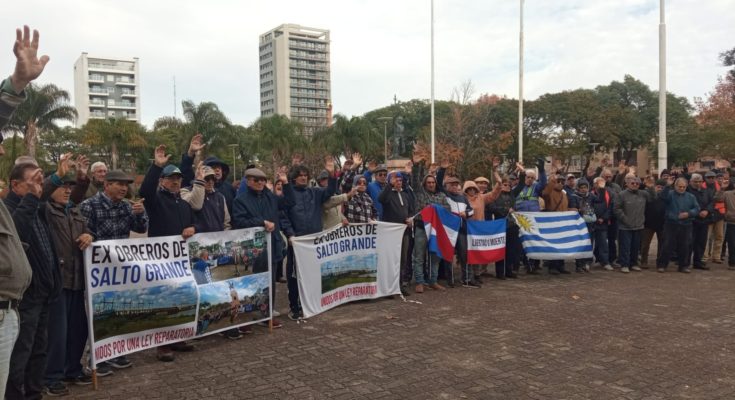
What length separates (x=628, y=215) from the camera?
34.1 ft

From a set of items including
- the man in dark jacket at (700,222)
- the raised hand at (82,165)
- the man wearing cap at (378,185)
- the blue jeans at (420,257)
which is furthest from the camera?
the man in dark jacket at (700,222)

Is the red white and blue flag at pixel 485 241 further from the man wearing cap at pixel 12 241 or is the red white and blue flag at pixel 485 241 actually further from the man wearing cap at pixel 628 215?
the man wearing cap at pixel 12 241

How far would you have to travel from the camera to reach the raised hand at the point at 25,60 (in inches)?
106

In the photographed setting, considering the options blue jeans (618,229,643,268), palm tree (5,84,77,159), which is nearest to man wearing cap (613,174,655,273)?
blue jeans (618,229,643,268)

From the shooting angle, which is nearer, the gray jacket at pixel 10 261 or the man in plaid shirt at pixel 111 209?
the gray jacket at pixel 10 261

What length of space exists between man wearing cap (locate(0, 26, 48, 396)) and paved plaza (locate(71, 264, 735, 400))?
6.16 ft

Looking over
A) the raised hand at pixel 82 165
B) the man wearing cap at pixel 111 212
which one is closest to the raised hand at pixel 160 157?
the man wearing cap at pixel 111 212

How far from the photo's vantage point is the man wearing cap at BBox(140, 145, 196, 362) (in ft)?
18.5

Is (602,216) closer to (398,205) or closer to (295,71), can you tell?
(398,205)

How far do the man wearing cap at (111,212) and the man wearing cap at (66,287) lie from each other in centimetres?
19

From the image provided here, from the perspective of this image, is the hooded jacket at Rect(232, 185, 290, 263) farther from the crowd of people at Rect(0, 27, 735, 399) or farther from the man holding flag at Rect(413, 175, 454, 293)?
the man holding flag at Rect(413, 175, 454, 293)

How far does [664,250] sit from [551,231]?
239 cm

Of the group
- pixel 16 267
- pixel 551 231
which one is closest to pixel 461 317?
pixel 551 231

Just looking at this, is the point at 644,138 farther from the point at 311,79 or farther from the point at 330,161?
the point at 311,79
